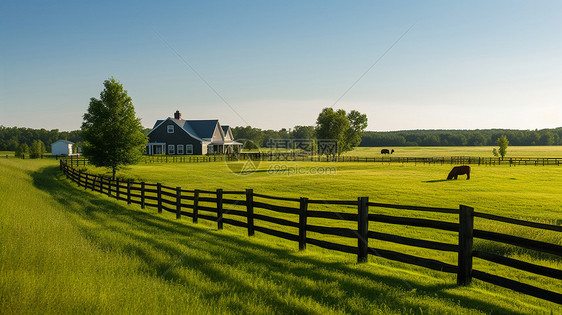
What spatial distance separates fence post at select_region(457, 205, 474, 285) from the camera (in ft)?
20.6

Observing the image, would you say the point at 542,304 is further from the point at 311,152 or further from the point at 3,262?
the point at 311,152

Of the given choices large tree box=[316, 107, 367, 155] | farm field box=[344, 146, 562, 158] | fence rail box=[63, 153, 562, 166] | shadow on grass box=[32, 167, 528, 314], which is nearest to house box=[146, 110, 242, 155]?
fence rail box=[63, 153, 562, 166]

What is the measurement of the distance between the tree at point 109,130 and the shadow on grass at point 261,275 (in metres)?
24.0

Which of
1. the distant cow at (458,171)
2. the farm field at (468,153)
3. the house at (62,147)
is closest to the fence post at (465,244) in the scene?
the distant cow at (458,171)

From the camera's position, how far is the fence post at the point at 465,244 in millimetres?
6273

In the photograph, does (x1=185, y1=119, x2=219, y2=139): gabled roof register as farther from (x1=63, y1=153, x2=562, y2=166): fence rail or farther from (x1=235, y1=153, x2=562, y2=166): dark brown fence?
(x1=235, y1=153, x2=562, y2=166): dark brown fence

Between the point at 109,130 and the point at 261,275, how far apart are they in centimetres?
3032

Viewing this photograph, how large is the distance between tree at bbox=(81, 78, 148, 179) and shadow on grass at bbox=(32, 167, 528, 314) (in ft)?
78.7

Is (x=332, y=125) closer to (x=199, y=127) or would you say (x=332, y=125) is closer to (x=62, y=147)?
(x=199, y=127)

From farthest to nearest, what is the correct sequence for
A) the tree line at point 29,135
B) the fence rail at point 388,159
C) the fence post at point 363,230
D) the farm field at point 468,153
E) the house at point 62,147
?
the tree line at point 29,135
the farm field at point 468,153
the house at point 62,147
the fence rail at point 388,159
the fence post at point 363,230

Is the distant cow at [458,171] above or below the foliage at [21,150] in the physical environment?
below

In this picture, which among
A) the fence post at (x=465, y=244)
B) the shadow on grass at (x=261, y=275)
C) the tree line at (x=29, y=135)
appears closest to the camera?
the shadow on grass at (x=261, y=275)

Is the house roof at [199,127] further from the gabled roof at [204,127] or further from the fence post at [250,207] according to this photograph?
the fence post at [250,207]

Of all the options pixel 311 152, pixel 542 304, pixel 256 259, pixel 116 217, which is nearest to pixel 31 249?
pixel 256 259
